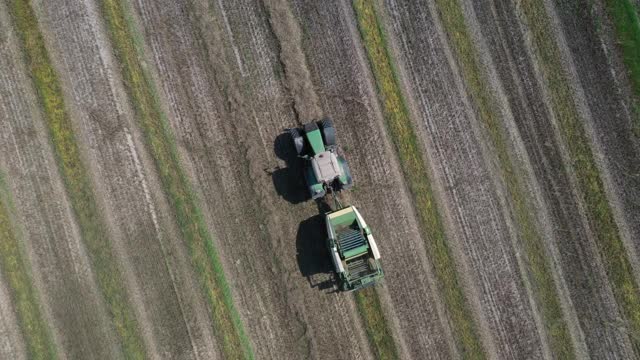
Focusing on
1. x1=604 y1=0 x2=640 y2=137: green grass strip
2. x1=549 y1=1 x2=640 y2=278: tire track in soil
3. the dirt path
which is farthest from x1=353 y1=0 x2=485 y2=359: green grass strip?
x1=604 y1=0 x2=640 y2=137: green grass strip

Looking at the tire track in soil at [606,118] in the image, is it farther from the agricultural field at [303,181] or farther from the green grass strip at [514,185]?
the green grass strip at [514,185]

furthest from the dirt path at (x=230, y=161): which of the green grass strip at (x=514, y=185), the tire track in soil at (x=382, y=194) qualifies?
the green grass strip at (x=514, y=185)

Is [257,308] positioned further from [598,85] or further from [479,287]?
[598,85]

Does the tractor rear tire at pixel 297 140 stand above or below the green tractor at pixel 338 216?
above

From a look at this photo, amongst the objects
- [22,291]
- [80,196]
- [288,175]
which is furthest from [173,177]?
[22,291]

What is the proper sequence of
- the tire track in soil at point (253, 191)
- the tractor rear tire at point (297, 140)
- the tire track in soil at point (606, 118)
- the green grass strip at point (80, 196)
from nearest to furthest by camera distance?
the tractor rear tire at point (297, 140) < the green grass strip at point (80, 196) < the tire track in soil at point (253, 191) < the tire track in soil at point (606, 118)

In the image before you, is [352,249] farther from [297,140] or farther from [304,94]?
[304,94]

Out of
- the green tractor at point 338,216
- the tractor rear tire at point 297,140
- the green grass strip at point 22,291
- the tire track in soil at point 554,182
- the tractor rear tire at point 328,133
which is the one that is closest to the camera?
the green tractor at point 338,216
